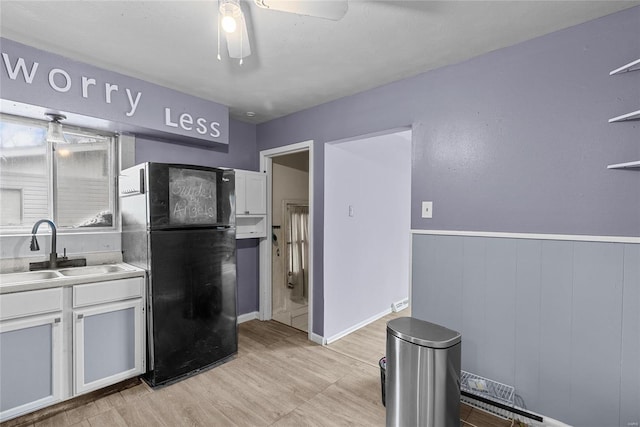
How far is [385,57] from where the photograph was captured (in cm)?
225

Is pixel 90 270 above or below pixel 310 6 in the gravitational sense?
below

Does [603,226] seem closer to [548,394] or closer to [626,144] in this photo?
[626,144]

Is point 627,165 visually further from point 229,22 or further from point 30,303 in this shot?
point 30,303

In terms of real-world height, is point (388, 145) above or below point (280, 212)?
above

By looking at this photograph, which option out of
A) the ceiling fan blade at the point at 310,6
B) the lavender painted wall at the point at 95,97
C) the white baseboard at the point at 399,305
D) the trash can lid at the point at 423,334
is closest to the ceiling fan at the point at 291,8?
the ceiling fan blade at the point at 310,6

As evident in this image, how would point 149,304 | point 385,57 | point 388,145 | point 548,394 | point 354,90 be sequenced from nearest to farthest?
point 548,394, point 385,57, point 149,304, point 354,90, point 388,145

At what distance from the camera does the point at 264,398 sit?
2.29m

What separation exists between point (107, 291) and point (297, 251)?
246 centimetres

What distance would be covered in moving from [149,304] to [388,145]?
3226 mm

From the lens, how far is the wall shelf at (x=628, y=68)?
156cm

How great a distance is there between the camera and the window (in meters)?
2.39

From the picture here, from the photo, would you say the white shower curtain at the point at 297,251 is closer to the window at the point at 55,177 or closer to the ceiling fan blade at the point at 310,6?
the window at the point at 55,177

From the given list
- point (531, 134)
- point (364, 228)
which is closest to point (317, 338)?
point (364, 228)

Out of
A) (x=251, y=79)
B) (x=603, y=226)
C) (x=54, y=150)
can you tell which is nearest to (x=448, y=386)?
(x=603, y=226)
